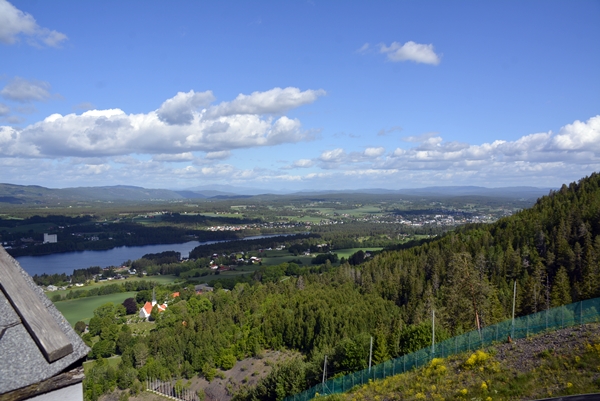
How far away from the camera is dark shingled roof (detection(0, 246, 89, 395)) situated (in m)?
2.51

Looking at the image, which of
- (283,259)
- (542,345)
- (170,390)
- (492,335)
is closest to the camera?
(542,345)

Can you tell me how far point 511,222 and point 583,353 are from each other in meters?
41.8

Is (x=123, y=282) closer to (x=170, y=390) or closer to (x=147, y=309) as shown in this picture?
(x=147, y=309)

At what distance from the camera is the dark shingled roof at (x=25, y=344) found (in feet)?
8.23

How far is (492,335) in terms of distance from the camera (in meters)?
17.0

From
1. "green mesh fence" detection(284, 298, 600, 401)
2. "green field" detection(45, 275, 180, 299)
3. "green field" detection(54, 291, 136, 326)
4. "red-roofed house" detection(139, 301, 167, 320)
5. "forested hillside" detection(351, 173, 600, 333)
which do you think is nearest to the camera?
"green mesh fence" detection(284, 298, 600, 401)

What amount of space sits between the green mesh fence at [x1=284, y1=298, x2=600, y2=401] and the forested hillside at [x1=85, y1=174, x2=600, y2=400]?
505 centimetres

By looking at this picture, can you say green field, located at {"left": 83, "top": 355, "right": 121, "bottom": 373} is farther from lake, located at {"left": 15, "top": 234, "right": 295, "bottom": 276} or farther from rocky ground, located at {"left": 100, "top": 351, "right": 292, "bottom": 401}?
lake, located at {"left": 15, "top": 234, "right": 295, "bottom": 276}

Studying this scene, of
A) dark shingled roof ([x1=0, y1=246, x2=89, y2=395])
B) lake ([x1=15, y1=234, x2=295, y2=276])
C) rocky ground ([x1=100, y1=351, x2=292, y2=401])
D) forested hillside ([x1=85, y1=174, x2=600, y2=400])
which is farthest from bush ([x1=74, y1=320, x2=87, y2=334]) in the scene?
dark shingled roof ([x1=0, y1=246, x2=89, y2=395])

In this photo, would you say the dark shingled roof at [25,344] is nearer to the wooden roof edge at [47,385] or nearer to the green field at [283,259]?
the wooden roof edge at [47,385]

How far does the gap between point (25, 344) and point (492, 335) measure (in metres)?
17.9

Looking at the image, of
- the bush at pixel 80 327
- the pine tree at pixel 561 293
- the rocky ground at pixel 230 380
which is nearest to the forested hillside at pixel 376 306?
the pine tree at pixel 561 293

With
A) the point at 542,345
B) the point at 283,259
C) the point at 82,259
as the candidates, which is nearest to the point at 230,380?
the point at 542,345

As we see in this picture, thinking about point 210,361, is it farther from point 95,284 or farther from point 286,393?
point 95,284
